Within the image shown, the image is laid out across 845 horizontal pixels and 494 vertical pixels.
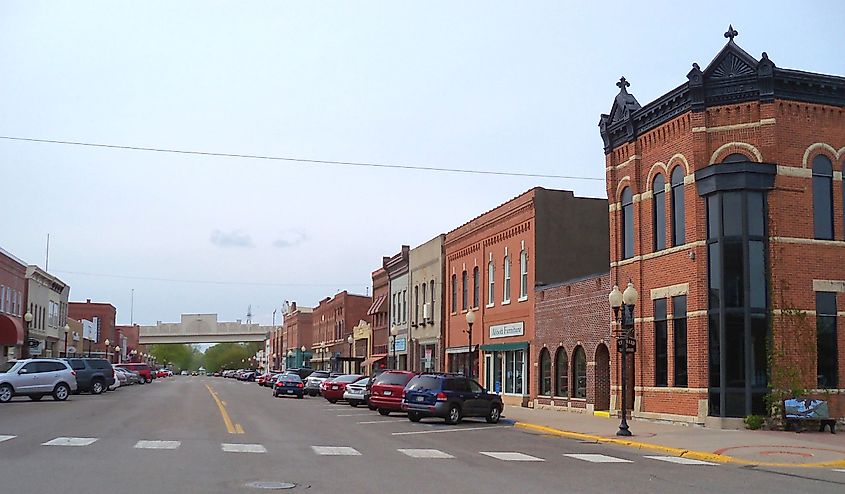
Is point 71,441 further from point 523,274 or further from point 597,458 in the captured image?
point 523,274

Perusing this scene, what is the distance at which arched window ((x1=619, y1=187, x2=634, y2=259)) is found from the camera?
104ft

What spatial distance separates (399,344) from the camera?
62594mm

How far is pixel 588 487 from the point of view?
14.2 metres

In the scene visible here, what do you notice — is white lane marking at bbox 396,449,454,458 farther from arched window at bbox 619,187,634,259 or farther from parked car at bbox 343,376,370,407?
parked car at bbox 343,376,370,407

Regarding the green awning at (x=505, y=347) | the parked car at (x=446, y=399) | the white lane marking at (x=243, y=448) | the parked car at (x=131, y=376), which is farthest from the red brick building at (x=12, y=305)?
A: the white lane marking at (x=243, y=448)

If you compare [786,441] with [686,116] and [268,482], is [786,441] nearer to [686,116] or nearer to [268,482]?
Result: [686,116]

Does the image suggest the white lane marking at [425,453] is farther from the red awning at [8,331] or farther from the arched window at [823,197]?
the red awning at [8,331]

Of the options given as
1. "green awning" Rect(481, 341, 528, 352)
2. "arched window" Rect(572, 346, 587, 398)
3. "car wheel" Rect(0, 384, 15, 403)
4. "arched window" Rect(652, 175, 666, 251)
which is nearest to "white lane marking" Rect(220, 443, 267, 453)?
"arched window" Rect(652, 175, 666, 251)

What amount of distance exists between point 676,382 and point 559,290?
949 cm

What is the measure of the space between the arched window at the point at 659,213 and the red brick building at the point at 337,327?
46.7 metres

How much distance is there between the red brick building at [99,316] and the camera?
390 feet

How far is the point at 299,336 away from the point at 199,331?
45.9 meters

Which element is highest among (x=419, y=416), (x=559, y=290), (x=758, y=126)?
(x=758, y=126)

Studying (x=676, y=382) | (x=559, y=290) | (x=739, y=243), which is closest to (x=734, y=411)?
(x=676, y=382)
